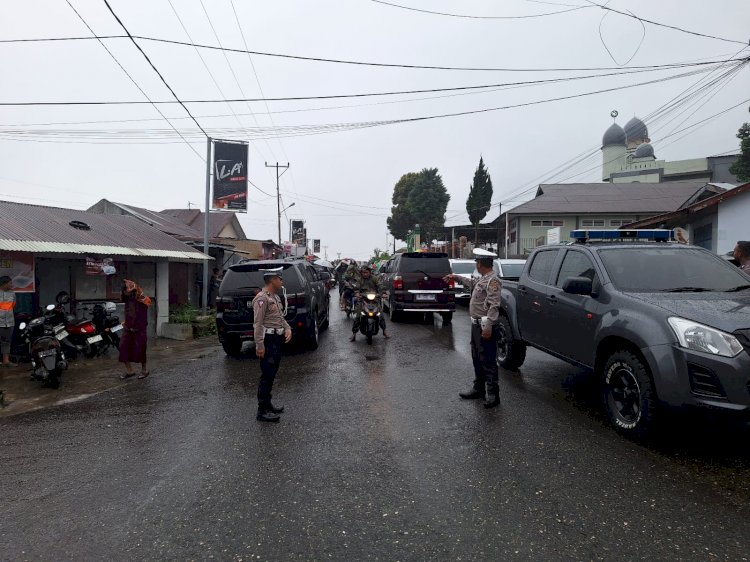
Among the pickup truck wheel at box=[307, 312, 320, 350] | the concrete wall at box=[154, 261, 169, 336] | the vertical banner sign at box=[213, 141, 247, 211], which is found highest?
the vertical banner sign at box=[213, 141, 247, 211]

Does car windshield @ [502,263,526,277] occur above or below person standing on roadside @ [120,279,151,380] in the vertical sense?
above

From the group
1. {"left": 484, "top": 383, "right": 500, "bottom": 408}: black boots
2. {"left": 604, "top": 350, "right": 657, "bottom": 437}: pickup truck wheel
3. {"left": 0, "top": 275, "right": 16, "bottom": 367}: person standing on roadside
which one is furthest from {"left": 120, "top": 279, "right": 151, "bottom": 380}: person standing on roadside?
{"left": 604, "top": 350, "right": 657, "bottom": 437}: pickup truck wheel

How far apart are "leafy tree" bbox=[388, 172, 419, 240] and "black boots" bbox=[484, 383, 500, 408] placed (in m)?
66.4

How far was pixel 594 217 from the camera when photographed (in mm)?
35531

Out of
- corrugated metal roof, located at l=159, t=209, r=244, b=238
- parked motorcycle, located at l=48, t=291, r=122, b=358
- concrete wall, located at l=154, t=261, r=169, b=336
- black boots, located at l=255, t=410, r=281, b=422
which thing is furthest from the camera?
corrugated metal roof, located at l=159, t=209, r=244, b=238

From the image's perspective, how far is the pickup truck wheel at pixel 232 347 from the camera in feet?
30.8

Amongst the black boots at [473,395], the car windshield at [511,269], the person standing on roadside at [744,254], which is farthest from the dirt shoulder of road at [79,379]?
the person standing on roadside at [744,254]

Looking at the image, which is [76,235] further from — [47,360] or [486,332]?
[486,332]

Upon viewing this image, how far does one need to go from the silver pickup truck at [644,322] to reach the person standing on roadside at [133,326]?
19.8 feet

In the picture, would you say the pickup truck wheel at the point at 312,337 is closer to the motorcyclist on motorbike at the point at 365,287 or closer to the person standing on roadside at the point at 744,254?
the motorcyclist on motorbike at the point at 365,287

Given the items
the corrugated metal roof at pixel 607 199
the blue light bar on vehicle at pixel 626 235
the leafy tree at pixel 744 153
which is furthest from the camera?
the leafy tree at pixel 744 153

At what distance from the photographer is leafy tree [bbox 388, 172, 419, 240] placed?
2859 inches

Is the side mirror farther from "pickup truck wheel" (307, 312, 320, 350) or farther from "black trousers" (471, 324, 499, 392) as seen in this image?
"pickup truck wheel" (307, 312, 320, 350)

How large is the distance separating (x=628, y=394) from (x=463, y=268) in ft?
48.8
